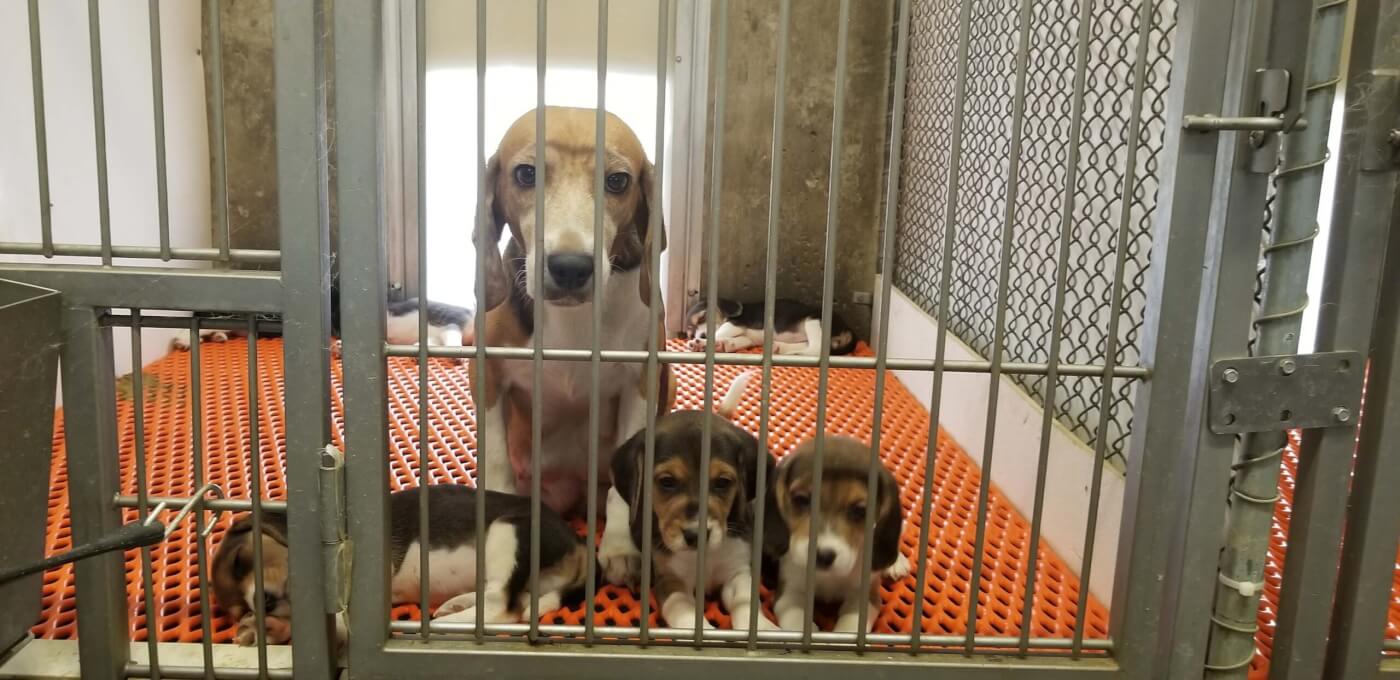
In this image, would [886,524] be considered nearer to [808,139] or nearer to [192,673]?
[192,673]

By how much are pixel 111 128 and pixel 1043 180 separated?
3113mm

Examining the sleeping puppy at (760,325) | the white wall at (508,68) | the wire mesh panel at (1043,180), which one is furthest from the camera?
the sleeping puppy at (760,325)

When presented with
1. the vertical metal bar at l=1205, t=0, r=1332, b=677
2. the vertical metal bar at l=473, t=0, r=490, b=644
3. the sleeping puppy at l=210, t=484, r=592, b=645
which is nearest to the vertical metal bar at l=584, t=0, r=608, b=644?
the vertical metal bar at l=473, t=0, r=490, b=644

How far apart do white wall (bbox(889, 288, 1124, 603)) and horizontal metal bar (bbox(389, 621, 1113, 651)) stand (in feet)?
0.97

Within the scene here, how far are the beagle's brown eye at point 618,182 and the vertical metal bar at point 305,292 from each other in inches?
21.6

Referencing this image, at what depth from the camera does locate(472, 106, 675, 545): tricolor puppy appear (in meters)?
1.74

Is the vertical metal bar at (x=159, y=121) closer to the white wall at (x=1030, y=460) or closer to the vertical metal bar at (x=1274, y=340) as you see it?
the white wall at (x=1030, y=460)

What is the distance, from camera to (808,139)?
13.6 ft

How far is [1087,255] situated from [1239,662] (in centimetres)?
109

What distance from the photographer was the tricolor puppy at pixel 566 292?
1.74m

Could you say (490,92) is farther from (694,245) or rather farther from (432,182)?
(694,245)

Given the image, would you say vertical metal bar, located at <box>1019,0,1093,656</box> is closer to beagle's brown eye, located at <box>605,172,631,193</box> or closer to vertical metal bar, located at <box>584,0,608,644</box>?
vertical metal bar, located at <box>584,0,608,644</box>

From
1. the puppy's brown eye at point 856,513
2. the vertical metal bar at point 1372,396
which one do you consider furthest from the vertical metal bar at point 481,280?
the vertical metal bar at point 1372,396

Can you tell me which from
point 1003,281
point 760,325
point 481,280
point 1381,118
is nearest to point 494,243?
point 481,280
